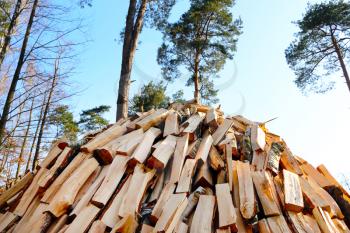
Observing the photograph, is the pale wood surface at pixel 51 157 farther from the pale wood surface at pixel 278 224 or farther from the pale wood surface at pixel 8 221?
the pale wood surface at pixel 278 224

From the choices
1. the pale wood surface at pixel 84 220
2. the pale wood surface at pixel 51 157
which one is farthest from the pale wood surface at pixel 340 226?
the pale wood surface at pixel 51 157

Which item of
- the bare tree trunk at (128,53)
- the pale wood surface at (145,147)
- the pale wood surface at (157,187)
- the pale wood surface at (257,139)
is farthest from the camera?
the bare tree trunk at (128,53)

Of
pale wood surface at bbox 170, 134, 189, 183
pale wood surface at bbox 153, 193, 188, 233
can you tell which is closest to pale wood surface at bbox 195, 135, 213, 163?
pale wood surface at bbox 170, 134, 189, 183

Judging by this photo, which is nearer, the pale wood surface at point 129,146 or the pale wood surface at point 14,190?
the pale wood surface at point 129,146

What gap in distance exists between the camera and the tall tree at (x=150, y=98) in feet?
49.1

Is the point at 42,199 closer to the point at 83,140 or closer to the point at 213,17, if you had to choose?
the point at 83,140

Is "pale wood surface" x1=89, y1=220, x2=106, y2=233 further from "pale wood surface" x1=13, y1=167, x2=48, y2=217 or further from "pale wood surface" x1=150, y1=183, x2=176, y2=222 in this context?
"pale wood surface" x1=13, y1=167, x2=48, y2=217

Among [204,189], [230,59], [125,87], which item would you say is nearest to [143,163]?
[204,189]

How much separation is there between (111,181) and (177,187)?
0.57 meters

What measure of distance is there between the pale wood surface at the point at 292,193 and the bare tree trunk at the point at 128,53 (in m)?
3.87

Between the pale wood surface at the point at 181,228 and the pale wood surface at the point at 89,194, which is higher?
the pale wood surface at the point at 89,194

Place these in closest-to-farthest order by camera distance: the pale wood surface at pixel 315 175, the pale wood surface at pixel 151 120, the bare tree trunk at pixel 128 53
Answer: the pale wood surface at pixel 315 175 → the pale wood surface at pixel 151 120 → the bare tree trunk at pixel 128 53

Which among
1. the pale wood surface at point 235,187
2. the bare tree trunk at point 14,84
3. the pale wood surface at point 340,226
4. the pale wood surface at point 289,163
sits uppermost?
the bare tree trunk at point 14,84

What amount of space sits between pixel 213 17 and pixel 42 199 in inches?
538
